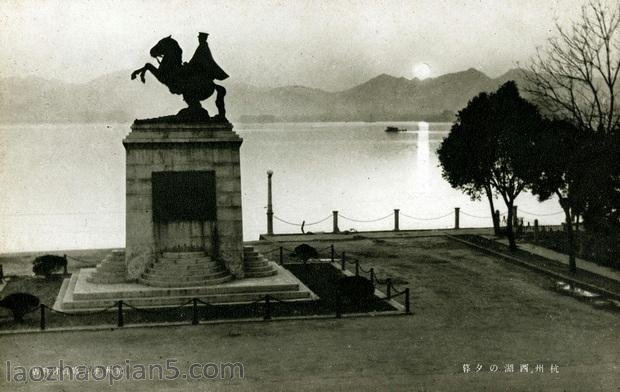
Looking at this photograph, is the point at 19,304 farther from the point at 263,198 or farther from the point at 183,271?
the point at 263,198

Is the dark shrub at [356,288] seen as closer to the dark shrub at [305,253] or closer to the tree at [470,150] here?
the dark shrub at [305,253]

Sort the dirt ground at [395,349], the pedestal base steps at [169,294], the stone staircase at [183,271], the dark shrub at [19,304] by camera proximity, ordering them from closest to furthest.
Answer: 1. the dirt ground at [395,349]
2. the dark shrub at [19,304]
3. the pedestal base steps at [169,294]
4. the stone staircase at [183,271]

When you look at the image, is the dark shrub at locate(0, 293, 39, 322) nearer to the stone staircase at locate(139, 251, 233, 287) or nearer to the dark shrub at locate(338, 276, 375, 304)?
the stone staircase at locate(139, 251, 233, 287)

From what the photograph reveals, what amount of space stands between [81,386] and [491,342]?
7.89 meters

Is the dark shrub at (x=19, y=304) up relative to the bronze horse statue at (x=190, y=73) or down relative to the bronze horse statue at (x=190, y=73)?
down

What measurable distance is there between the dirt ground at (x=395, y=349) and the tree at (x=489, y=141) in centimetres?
833

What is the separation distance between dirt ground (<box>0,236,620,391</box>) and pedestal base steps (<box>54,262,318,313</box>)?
215 centimetres

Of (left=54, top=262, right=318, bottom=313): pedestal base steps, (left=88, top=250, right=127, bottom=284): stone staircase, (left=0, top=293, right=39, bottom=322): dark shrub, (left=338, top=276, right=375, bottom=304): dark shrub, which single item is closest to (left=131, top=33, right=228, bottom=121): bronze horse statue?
(left=88, top=250, right=127, bottom=284): stone staircase

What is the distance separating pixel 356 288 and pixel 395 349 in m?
3.55

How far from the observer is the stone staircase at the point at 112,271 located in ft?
65.9

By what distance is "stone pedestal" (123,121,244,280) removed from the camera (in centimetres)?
1981

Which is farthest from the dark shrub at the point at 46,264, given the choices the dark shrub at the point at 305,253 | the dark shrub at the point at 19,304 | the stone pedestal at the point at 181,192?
the dark shrub at the point at 305,253

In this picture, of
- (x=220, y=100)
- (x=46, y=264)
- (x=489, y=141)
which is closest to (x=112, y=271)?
(x=46, y=264)

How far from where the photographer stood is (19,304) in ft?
56.3
